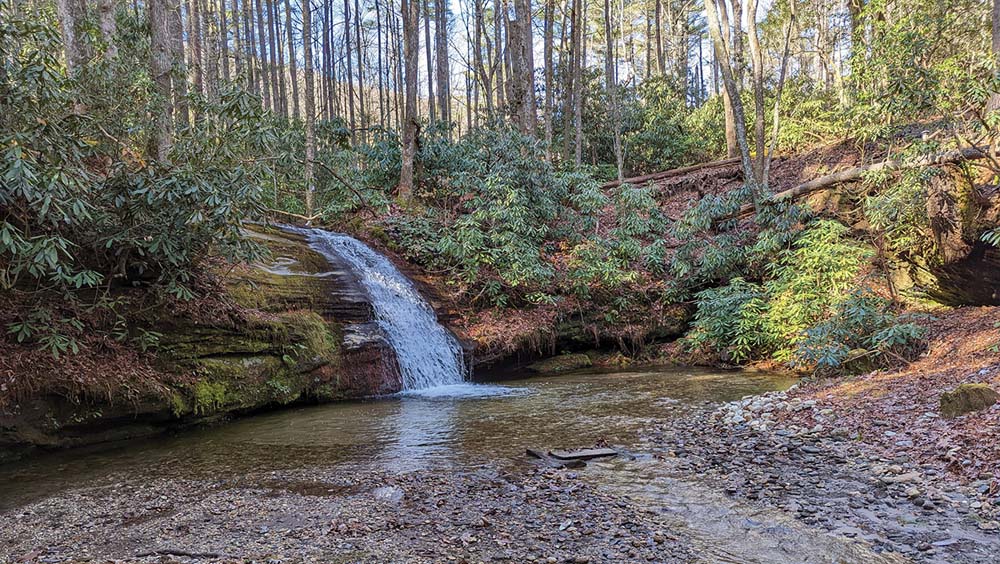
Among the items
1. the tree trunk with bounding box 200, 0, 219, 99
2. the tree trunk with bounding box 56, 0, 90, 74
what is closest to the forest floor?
the tree trunk with bounding box 56, 0, 90, 74

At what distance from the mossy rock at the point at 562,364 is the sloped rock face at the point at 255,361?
3.42 metres

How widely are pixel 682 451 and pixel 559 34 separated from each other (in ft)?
95.7

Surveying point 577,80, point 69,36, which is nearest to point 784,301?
point 577,80

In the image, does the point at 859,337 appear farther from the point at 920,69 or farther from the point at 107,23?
the point at 107,23

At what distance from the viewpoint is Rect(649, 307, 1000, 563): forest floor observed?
366 centimetres

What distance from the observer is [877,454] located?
5.01 metres

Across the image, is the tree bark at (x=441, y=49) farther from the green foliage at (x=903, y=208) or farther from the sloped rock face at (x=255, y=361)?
the green foliage at (x=903, y=208)

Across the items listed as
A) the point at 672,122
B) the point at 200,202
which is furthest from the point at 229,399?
the point at 672,122

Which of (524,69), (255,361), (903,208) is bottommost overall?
(255,361)

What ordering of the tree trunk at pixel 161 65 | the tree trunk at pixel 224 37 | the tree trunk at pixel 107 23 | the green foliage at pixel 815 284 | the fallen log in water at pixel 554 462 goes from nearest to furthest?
the fallen log in water at pixel 554 462 < the tree trunk at pixel 161 65 < the green foliage at pixel 815 284 < the tree trunk at pixel 107 23 < the tree trunk at pixel 224 37

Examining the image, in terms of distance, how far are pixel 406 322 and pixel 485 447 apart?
17.1 feet

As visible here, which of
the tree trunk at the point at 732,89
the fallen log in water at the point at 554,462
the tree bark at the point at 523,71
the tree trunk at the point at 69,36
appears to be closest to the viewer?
the fallen log in water at the point at 554,462

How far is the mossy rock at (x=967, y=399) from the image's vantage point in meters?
5.17

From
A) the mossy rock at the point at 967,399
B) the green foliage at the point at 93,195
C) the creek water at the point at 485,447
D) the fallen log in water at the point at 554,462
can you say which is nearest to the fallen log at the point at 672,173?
the creek water at the point at 485,447
